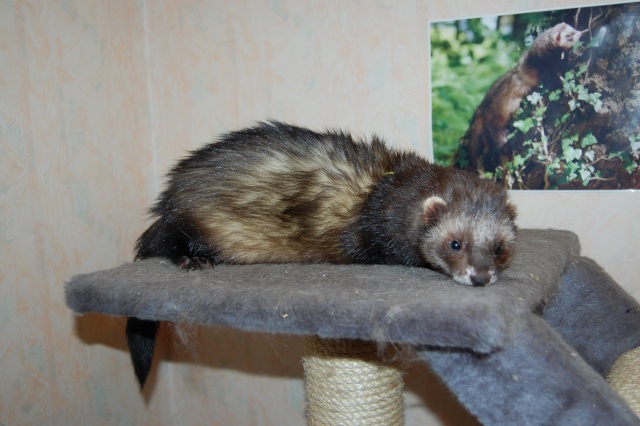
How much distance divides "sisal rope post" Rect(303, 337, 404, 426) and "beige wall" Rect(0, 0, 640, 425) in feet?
3.09

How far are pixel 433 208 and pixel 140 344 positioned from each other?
3.72ft

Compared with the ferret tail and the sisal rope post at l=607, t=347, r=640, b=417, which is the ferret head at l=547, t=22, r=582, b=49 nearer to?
the sisal rope post at l=607, t=347, r=640, b=417

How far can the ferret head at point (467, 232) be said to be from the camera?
172 centimetres

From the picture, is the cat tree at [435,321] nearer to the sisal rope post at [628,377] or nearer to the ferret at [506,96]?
the sisal rope post at [628,377]

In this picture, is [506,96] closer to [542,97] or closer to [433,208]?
[542,97]

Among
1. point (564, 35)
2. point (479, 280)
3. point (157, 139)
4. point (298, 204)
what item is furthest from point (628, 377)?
point (157, 139)

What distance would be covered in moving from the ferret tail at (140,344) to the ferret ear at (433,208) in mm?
1050

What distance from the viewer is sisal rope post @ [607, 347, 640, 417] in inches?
62.4

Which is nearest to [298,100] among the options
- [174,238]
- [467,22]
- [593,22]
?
[467,22]

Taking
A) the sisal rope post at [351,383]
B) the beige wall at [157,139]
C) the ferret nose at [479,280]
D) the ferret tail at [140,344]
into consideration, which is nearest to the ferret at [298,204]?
the ferret tail at [140,344]

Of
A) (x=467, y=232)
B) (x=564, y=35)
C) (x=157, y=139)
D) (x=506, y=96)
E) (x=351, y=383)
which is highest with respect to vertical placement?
(x=564, y=35)

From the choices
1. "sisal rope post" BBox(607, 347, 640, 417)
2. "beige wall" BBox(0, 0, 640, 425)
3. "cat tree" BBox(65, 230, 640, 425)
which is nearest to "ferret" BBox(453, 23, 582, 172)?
"beige wall" BBox(0, 0, 640, 425)

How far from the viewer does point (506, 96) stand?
2469 mm

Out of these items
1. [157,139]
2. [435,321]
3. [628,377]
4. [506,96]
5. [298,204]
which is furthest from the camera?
[157,139]
